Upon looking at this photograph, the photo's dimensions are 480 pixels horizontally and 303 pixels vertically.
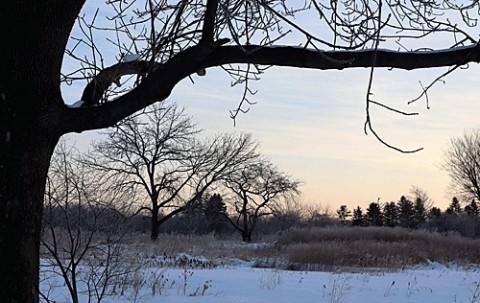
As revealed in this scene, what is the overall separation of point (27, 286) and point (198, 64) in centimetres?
108

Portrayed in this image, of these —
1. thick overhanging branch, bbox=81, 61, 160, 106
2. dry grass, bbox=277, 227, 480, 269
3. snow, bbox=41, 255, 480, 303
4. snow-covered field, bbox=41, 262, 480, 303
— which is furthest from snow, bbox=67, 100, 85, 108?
dry grass, bbox=277, 227, 480, 269

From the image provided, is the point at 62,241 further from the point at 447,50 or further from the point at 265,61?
the point at 447,50

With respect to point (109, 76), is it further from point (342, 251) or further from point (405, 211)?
point (405, 211)

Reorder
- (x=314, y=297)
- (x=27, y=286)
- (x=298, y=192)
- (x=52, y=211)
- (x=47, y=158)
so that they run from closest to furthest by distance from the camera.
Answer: (x=27, y=286) → (x=47, y=158) → (x=52, y=211) → (x=314, y=297) → (x=298, y=192)

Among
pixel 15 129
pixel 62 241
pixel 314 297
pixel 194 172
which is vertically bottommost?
pixel 314 297

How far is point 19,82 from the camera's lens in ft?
7.65

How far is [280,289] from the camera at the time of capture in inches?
356

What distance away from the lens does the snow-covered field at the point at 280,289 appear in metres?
7.67

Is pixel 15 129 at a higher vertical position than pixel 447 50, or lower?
lower

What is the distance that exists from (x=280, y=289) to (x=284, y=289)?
2.3 inches

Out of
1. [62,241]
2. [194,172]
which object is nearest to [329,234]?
[194,172]

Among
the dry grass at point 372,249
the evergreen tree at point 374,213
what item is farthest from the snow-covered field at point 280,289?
the evergreen tree at point 374,213

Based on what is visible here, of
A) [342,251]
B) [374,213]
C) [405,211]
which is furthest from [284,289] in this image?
[405,211]

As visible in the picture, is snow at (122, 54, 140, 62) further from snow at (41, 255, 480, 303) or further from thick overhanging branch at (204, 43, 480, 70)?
snow at (41, 255, 480, 303)
